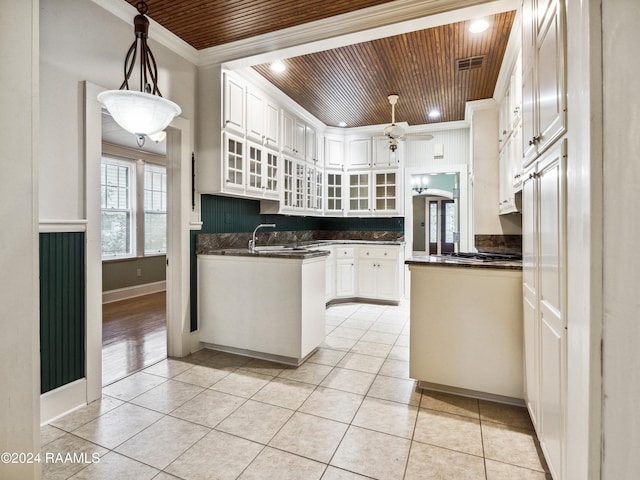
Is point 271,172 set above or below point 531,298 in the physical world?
above

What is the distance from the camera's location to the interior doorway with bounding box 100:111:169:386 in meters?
4.76

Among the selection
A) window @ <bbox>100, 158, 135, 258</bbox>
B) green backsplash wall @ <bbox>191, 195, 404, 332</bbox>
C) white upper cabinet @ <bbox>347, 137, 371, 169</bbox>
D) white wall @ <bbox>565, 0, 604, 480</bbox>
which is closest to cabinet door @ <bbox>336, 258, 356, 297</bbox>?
green backsplash wall @ <bbox>191, 195, 404, 332</bbox>

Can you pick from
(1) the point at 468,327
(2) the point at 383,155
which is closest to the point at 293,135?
(2) the point at 383,155

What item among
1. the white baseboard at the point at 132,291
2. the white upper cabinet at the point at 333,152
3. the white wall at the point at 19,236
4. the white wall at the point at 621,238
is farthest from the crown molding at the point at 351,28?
the white baseboard at the point at 132,291

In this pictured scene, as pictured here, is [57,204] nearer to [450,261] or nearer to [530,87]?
[450,261]

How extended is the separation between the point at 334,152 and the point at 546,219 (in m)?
4.50

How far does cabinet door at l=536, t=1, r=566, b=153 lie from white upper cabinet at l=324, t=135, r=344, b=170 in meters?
4.16

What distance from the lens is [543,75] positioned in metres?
1.47

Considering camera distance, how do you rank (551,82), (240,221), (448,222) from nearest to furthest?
(551,82), (240,221), (448,222)

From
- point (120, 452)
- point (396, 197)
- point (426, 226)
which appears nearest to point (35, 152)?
A: point (120, 452)

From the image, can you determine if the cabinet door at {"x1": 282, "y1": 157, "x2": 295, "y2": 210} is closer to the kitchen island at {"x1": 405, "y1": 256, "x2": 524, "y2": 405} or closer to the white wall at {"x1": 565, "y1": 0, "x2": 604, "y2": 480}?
the kitchen island at {"x1": 405, "y1": 256, "x2": 524, "y2": 405}

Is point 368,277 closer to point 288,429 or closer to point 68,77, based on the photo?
point 288,429

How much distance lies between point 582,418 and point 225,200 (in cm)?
342

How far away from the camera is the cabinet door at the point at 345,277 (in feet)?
17.0
